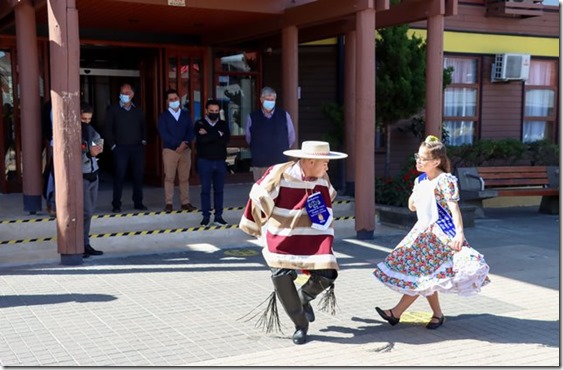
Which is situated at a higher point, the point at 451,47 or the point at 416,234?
the point at 451,47

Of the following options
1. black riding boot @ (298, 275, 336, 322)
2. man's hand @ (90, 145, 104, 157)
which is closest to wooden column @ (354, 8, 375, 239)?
man's hand @ (90, 145, 104, 157)

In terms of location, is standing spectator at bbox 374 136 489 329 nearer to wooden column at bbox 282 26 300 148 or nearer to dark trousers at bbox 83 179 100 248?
dark trousers at bbox 83 179 100 248

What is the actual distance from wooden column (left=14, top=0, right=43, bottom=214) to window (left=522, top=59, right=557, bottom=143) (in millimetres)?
10912

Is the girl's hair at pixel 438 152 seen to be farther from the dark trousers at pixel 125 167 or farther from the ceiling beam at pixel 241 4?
the dark trousers at pixel 125 167

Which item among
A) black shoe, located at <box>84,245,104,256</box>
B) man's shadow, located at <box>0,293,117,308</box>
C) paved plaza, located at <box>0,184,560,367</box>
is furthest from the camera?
black shoe, located at <box>84,245,104,256</box>

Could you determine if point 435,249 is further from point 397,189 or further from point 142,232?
point 397,189

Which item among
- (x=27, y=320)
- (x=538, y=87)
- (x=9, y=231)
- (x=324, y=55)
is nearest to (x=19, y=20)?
(x=9, y=231)

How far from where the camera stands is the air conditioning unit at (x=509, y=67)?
14641 millimetres

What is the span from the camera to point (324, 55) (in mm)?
13578

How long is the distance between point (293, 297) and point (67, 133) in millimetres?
3764

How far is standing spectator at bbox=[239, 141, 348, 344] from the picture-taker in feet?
16.9

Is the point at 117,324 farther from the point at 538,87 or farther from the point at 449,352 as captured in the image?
the point at 538,87

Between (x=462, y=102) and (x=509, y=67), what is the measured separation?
1245mm

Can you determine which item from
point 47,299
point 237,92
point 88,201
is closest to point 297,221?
point 47,299
